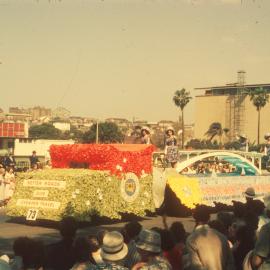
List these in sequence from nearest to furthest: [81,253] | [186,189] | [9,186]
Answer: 1. [81,253]
2. [186,189]
3. [9,186]

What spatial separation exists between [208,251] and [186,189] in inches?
500

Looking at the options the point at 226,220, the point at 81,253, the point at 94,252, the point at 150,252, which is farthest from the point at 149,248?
the point at 226,220

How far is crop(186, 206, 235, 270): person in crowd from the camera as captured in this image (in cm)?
589

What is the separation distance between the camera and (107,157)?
16.2m

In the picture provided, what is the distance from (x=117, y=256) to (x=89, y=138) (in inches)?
3467

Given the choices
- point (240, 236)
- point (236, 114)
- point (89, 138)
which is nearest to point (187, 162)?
point (240, 236)

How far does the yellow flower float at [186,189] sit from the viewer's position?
722 inches

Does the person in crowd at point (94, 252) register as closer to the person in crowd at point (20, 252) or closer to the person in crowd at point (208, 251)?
the person in crowd at point (20, 252)

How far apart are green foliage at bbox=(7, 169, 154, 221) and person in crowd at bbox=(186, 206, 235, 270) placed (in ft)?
30.5

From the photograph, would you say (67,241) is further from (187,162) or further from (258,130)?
(258,130)

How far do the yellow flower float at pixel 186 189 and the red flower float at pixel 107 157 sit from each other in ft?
4.47

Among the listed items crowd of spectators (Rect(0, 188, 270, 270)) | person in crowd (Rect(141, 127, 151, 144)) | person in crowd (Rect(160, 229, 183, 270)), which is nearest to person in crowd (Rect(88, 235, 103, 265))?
crowd of spectators (Rect(0, 188, 270, 270))

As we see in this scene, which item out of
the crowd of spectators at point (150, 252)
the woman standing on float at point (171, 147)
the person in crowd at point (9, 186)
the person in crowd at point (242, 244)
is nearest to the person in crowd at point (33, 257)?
the crowd of spectators at point (150, 252)

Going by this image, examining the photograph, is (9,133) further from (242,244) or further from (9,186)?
(242,244)
